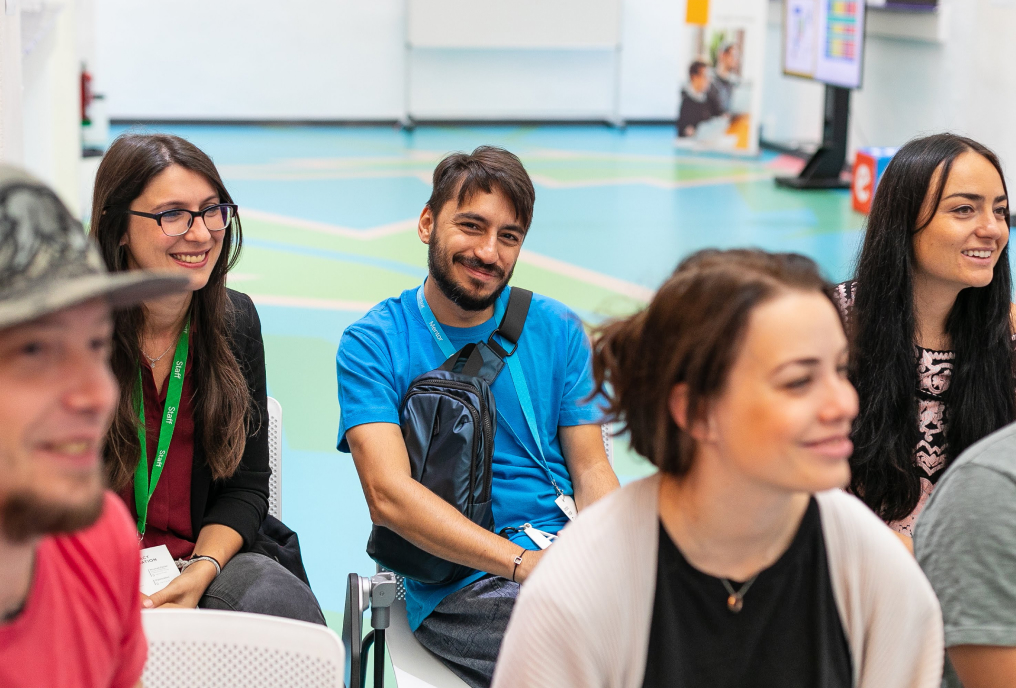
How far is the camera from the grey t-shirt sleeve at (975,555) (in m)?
1.55

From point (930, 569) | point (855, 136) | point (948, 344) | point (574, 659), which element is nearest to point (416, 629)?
point (574, 659)

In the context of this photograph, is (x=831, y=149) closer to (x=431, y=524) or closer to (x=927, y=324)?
(x=927, y=324)

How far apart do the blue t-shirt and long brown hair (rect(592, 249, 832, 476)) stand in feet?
2.74

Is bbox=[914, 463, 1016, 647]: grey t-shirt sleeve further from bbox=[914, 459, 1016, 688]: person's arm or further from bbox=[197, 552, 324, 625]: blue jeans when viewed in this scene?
bbox=[197, 552, 324, 625]: blue jeans

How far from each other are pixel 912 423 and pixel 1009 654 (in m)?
0.91

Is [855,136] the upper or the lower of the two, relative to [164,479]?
upper

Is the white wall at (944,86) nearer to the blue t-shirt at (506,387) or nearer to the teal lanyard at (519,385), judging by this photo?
the blue t-shirt at (506,387)

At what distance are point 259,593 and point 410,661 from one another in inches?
13.6

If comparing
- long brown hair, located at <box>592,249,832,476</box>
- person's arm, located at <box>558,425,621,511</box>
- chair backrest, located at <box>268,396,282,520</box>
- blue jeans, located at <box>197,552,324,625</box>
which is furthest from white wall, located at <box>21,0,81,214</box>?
long brown hair, located at <box>592,249,832,476</box>

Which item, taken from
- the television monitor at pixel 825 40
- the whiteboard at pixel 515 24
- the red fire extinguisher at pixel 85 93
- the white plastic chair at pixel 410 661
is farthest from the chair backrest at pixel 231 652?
the whiteboard at pixel 515 24

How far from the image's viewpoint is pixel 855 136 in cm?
1146

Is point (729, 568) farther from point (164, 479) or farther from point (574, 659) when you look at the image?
point (164, 479)

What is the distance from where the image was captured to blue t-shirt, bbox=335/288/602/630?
7.80 feet

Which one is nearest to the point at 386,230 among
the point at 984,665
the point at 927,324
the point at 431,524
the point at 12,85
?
the point at 12,85
